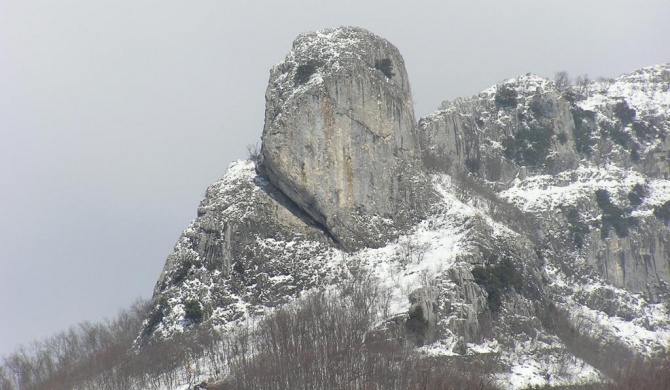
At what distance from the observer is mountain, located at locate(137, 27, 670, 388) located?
265ft

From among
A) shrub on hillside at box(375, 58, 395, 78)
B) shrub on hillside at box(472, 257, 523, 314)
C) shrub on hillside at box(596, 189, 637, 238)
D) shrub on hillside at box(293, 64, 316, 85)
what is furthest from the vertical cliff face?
shrub on hillside at box(472, 257, 523, 314)

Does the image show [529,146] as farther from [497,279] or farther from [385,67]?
[497,279]

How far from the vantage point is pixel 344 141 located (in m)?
92.3

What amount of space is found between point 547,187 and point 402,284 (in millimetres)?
33545

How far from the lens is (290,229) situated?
3593 inches

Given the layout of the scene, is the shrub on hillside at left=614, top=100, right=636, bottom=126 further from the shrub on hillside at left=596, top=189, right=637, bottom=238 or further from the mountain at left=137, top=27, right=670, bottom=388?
the shrub on hillside at left=596, top=189, right=637, bottom=238

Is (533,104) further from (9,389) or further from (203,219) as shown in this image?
(9,389)

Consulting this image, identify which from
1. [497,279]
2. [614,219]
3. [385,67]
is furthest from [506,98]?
[497,279]

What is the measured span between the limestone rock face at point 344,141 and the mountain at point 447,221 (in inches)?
5.7

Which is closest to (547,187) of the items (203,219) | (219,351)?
(203,219)

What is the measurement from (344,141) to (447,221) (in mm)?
11586

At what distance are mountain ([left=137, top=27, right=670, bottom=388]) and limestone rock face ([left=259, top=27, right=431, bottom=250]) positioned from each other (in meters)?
0.15

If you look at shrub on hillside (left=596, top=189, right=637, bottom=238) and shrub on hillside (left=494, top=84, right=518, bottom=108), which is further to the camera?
shrub on hillside (left=494, top=84, right=518, bottom=108)

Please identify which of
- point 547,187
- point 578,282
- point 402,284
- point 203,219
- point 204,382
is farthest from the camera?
point 547,187
